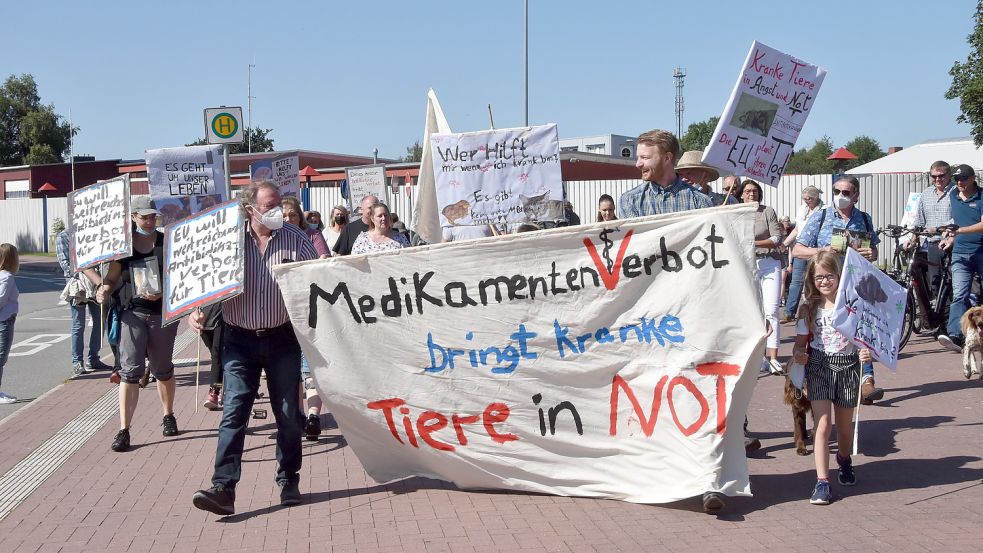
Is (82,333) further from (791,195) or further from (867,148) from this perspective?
(867,148)

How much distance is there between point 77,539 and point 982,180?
20745mm

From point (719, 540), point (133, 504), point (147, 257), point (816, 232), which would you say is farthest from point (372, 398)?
point (816, 232)

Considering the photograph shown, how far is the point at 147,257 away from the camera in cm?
782

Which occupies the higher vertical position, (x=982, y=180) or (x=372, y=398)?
(x=982, y=180)

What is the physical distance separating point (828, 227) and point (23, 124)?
6960cm

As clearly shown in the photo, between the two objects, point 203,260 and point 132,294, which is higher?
point 203,260

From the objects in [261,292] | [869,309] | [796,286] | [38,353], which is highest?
[261,292]

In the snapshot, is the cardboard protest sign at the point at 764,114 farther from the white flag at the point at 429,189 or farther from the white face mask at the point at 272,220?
the white flag at the point at 429,189

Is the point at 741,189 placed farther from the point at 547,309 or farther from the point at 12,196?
the point at 12,196

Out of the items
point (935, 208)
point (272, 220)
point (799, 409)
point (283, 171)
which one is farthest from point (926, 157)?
point (272, 220)

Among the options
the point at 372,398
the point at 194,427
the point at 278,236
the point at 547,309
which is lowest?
the point at 194,427

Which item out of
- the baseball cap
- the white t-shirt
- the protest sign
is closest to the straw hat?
the white t-shirt

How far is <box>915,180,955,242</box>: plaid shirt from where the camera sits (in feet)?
34.3

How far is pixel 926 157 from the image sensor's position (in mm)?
47844
